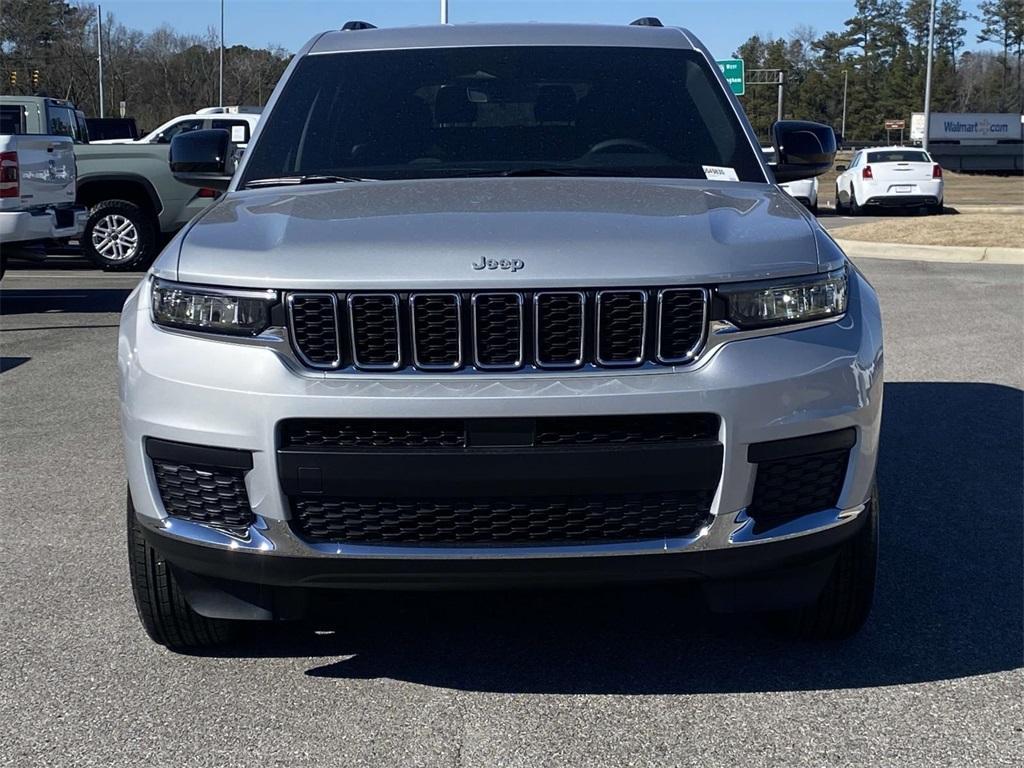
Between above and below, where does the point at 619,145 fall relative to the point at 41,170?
above

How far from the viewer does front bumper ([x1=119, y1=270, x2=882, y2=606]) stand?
321cm

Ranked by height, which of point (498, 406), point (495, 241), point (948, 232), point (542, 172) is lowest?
point (948, 232)

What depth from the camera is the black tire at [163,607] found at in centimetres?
372

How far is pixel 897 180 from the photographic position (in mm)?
29531

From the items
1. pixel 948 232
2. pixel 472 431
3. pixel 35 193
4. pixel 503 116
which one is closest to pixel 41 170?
pixel 35 193

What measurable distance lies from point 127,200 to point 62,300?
2.93 meters

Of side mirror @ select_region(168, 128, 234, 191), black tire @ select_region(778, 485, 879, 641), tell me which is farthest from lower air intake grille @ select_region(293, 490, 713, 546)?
side mirror @ select_region(168, 128, 234, 191)

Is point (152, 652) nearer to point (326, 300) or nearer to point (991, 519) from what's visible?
point (326, 300)

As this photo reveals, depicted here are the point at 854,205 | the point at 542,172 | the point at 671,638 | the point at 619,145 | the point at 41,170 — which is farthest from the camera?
the point at 854,205

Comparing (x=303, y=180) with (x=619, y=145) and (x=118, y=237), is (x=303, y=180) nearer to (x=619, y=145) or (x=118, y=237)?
(x=619, y=145)

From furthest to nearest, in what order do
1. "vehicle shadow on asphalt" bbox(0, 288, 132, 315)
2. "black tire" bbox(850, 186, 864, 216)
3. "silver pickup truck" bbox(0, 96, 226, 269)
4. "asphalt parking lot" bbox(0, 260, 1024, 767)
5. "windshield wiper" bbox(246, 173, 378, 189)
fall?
1. "black tire" bbox(850, 186, 864, 216)
2. "silver pickup truck" bbox(0, 96, 226, 269)
3. "vehicle shadow on asphalt" bbox(0, 288, 132, 315)
4. "windshield wiper" bbox(246, 173, 378, 189)
5. "asphalt parking lot" bbox(0, 260, 1024, 767)

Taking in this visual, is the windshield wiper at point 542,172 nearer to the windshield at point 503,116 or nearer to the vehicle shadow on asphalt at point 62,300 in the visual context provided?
the windshield at point 503,116

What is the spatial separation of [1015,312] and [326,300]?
959cm

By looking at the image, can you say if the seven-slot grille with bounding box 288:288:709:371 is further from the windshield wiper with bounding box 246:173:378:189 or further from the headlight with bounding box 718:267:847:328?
the windshield wiper with bounding box 246:173:378:189
